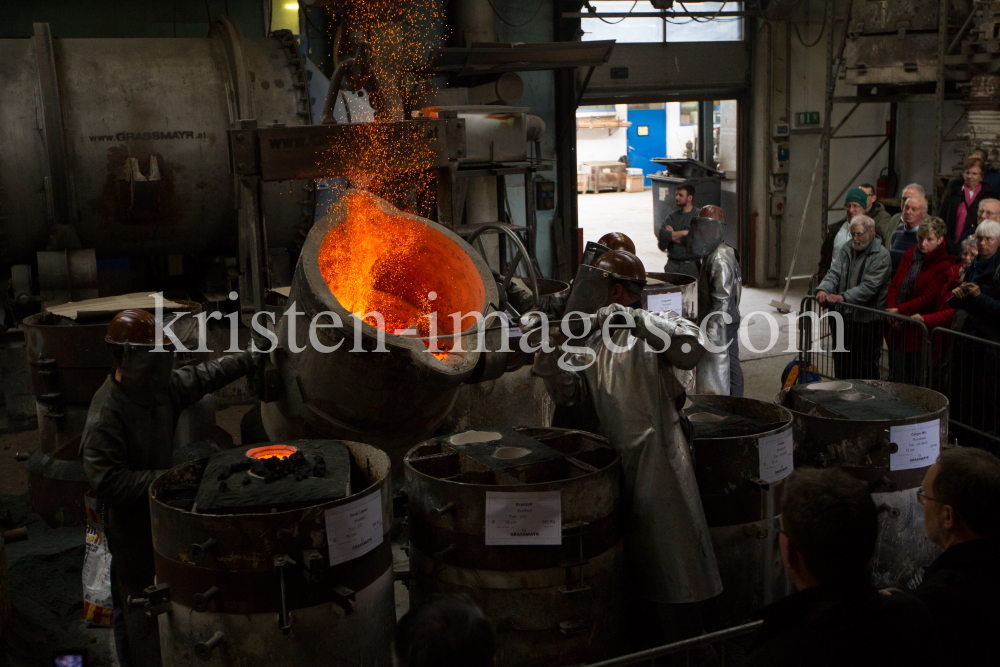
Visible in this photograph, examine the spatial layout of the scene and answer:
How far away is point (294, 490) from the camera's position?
283 cm

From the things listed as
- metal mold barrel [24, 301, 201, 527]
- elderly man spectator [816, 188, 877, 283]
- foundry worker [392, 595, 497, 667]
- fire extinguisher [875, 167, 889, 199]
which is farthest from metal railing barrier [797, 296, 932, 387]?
fire extinguisher [875, 167, 889, 199]

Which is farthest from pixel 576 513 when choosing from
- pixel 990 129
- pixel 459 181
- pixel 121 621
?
pixel 990 129

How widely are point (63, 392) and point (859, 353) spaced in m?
4.80

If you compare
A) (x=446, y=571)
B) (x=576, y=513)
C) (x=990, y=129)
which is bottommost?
(x=446, y=571)

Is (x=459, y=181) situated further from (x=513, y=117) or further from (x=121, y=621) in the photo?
(x=121, y=621)

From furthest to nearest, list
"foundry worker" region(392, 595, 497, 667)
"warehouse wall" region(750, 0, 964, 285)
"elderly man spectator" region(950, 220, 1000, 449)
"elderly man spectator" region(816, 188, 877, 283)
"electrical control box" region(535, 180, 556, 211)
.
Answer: "warehouse wall" region(750, 0, 964, 285), "electrical control box" region(535, 180, 556, 211), "elderly man spectator" region(816, 188, 877, 283), "elderly man spectator" region(950, 220, 1000, 449), "foundry worker" region(392, 595, 497, 667)

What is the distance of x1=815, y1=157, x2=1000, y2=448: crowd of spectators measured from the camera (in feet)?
17.4

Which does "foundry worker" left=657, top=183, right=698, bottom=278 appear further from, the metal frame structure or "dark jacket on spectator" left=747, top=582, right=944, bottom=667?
"dark jacket on spectator" left=747, top=582, right=944, bottom=667

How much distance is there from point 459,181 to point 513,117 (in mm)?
711

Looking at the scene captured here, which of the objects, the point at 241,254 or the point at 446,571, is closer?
the point at 446,571

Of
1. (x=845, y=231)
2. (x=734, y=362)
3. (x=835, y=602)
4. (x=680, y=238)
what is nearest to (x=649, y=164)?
(x=680, y=238)

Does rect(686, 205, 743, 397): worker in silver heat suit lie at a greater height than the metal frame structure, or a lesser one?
lesser

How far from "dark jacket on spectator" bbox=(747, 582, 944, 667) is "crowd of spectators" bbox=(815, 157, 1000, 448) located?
134 inches

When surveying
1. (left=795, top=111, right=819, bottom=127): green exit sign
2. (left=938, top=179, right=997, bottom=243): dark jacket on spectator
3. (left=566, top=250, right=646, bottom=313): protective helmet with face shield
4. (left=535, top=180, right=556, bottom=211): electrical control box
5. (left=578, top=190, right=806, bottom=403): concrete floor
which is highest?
(left=795, top=111, right=819, bottom=127): green exit sign
